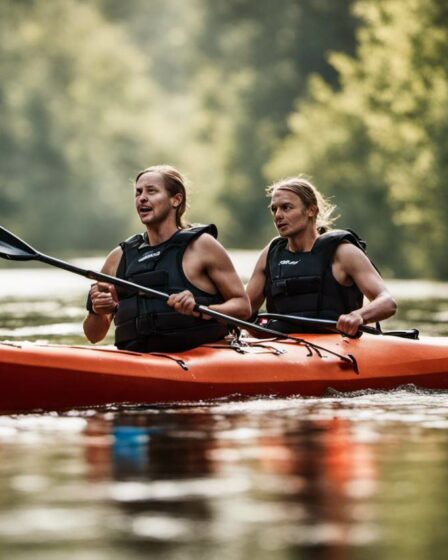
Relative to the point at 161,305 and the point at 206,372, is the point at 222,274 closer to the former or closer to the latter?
the point at 161,305

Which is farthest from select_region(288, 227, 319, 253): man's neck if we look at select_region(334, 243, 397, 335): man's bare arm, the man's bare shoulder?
the man's bare shoulder

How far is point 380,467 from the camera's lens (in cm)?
526

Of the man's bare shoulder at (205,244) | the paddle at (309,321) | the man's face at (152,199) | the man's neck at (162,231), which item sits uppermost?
the man's face at (152,199)

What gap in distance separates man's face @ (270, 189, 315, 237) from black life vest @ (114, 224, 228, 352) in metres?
0.63

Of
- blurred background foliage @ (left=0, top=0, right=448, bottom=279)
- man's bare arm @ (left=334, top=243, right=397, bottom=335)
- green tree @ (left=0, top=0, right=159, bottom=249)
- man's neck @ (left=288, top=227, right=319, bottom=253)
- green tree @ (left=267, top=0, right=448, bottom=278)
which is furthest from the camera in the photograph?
green tree @ (left=0, top=0, right=159, bottom=249)

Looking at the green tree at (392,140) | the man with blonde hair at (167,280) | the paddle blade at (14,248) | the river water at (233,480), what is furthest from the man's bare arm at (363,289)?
the green tree at (392,140)

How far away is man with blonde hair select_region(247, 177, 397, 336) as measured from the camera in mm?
7879

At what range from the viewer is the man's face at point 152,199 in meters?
7.31

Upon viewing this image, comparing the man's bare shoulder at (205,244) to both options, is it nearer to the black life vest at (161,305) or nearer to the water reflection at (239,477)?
the black life vest at (161,305)

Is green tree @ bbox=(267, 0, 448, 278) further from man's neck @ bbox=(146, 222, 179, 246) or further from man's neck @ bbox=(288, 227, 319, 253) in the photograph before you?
man's neck @ bbox=(146, 222, 179, 246)

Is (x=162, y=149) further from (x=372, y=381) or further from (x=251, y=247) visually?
(x=372, y=381)

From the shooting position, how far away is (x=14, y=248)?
7.42m

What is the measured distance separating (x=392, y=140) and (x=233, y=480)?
22.8 m

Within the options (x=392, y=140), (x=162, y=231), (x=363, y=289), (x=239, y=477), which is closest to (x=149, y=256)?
(x=162, y=231)
